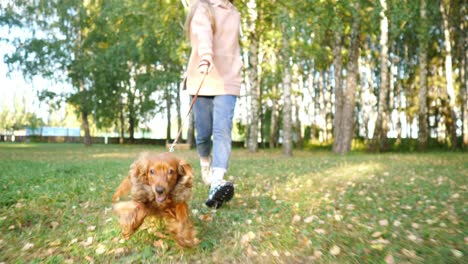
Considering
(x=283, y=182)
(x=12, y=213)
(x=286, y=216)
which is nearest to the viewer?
(x=12, y=213)

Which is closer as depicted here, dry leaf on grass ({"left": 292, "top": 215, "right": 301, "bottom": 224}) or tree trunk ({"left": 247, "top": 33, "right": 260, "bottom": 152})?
dry leaf on grass ({"left": 292, "top": 215, "right": 301, "bottom": 224})

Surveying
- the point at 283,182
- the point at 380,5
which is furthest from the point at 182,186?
the point at 380,5

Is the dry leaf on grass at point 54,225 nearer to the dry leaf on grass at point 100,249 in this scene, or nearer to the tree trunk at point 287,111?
the dry leaf on grass at point 100,249

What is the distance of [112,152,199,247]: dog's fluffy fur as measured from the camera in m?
3.57

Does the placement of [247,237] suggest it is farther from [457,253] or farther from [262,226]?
[457,253]

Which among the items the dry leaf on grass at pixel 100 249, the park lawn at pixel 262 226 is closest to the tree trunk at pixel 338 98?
the park lawn at pixel 262 226

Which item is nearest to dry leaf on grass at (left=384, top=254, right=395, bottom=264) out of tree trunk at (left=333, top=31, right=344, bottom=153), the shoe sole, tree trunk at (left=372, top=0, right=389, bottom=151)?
the shoe sole

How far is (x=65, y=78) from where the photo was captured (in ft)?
105

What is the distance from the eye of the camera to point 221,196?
202 inches

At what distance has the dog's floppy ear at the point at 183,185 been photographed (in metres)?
3.70

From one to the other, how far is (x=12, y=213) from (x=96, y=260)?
1899mm

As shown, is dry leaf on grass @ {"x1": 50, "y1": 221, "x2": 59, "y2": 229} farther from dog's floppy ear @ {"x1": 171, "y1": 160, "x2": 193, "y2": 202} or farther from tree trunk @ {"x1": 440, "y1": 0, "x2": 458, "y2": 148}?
tree trunk @ {"x1": 440, "y1": 0, "x2": 458, "y2": 148}

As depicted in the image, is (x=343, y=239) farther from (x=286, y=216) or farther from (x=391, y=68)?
(x=391, y=68)

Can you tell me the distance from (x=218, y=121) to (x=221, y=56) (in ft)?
2.58
